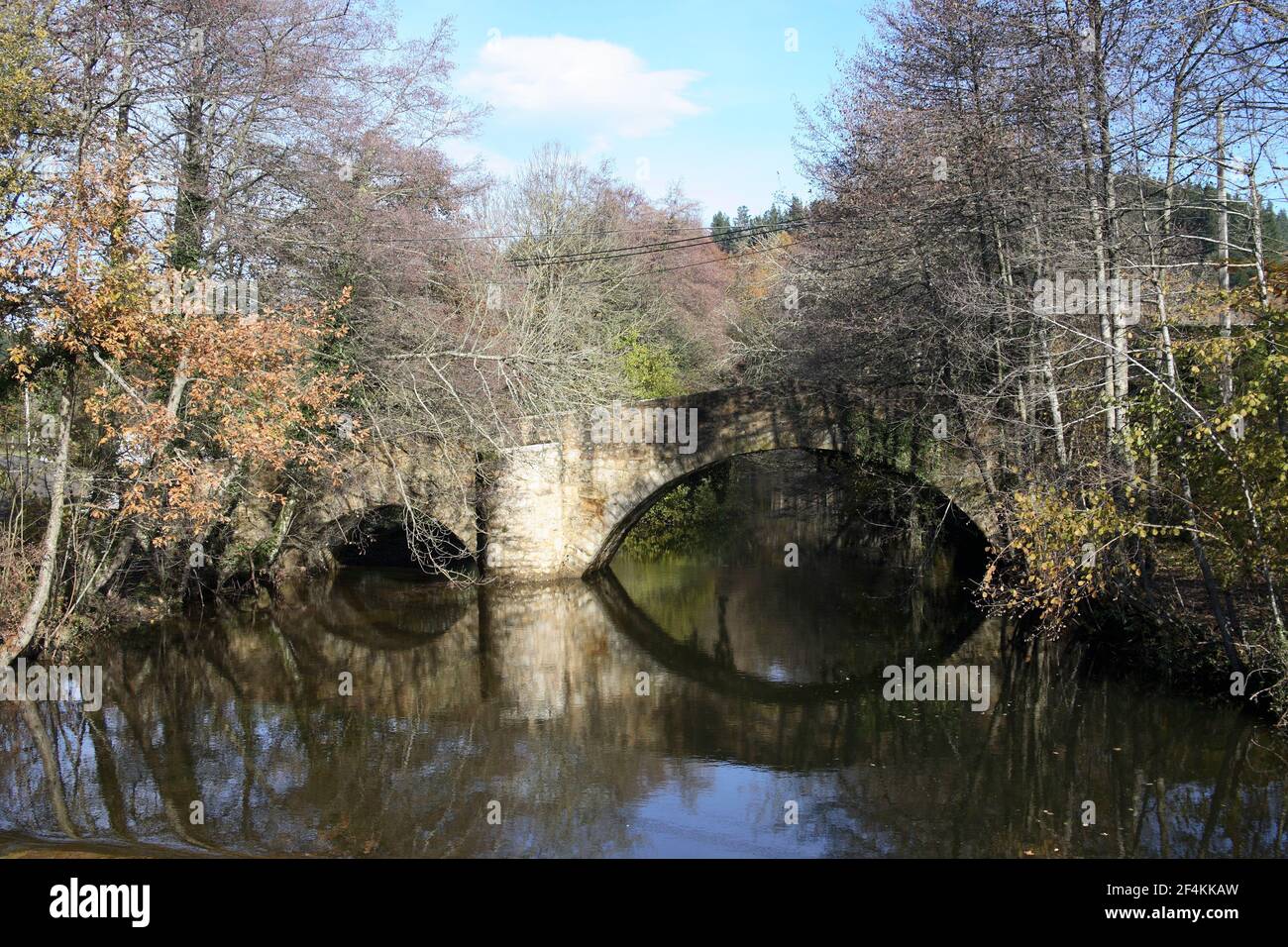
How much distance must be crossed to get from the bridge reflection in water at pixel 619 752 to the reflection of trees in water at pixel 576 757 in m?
0.03

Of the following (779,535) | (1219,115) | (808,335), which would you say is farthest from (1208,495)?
(779,535)

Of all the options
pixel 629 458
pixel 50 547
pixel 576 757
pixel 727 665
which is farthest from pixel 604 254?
pixel 576 757

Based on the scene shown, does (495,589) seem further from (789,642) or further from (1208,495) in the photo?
(1208,495)

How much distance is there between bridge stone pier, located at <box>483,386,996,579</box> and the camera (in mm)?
15031

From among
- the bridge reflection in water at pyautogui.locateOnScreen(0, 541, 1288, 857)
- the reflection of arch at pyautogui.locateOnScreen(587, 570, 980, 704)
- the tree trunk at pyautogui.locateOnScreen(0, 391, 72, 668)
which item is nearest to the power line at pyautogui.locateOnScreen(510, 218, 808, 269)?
the reflection of arch at pyautogui.locateOnScreen(587, 570, 980, 704)

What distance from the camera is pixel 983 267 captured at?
1381 centimetres

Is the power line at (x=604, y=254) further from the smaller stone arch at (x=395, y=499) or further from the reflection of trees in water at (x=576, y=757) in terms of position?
the reflection of trees in water at (x=576, y=757)

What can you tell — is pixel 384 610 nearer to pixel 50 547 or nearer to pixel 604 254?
pixel 50 547

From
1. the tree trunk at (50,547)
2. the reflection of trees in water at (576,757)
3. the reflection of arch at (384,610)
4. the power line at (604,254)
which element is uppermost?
the power line at (604,254)

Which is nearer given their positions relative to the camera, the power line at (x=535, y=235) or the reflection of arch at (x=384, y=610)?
the reflection of arch at (x=384, y=610)

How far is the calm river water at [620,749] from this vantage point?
7.46 metres

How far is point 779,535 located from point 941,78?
11708 mm

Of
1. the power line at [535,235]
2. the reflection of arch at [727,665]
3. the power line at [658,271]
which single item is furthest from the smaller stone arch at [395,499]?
the power line at [658,271]

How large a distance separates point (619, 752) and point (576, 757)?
0.41 metres
